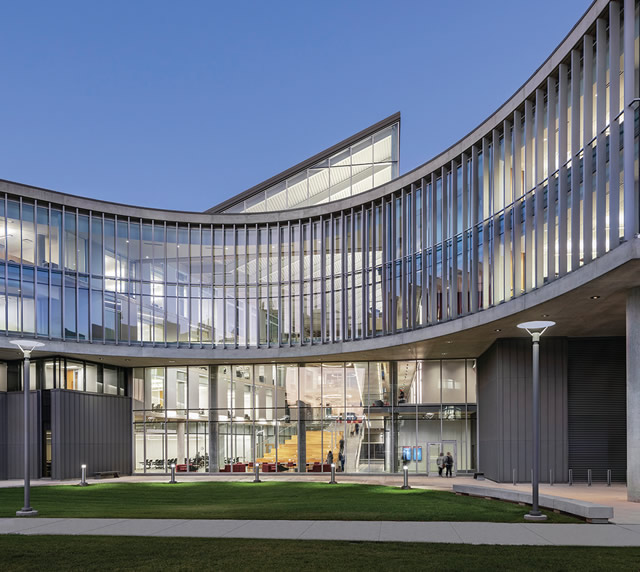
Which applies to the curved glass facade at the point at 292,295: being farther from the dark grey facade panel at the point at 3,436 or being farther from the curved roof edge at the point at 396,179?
the dark grey facade panel at the point at 3,436

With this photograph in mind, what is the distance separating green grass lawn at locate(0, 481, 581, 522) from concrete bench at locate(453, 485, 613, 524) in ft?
1.07

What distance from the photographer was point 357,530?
1388 cm

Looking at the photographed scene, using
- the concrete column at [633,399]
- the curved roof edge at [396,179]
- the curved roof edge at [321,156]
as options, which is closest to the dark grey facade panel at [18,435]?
the curved roof edge at [396,179]

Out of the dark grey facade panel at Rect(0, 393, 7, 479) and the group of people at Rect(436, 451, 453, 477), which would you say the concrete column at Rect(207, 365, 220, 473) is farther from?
the group of people at Rect(436, 451, 453, 477)

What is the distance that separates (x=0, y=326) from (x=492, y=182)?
24.9m

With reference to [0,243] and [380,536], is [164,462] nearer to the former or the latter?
[0,243]

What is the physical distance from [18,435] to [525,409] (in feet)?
90.0

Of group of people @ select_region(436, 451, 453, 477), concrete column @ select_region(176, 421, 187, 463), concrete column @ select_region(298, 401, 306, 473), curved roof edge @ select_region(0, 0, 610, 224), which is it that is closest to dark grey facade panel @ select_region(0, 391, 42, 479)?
concrete column @ select_region(176, 421, 187, 463)

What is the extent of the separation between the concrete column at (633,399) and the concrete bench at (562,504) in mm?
3869

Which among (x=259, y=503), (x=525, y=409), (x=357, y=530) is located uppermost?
(x=357, y=530)

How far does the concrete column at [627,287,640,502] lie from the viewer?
19.8 meters

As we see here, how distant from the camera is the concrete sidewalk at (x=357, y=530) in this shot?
1270 centimetres

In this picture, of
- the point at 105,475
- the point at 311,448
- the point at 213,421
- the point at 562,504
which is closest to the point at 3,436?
the point at 105,475

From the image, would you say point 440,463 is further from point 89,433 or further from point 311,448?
point 89,433
